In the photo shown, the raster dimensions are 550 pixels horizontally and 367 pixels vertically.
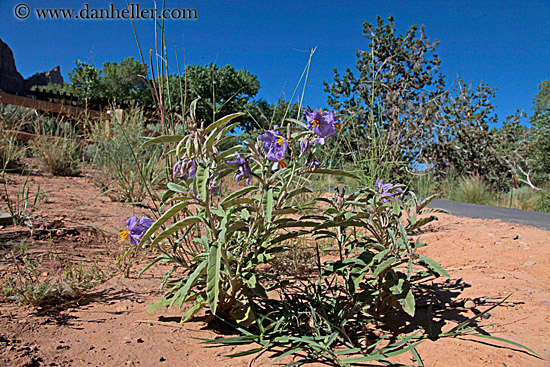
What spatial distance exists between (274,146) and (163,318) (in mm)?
826

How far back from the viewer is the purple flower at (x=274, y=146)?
1.11 metres

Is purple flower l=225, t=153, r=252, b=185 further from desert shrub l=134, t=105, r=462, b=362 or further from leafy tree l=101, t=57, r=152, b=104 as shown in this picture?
leafy tree l=101, t=57, r=152, b=104

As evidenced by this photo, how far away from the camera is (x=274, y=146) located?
1134 millimetres

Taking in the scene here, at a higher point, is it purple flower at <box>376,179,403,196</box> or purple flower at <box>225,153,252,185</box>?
purple flower at <box>225,153,252,185</box>

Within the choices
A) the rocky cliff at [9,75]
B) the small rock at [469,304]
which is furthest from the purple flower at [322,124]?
the rocky cliff at [9,75]

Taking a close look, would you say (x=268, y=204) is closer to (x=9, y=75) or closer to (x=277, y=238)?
(x=277, y=238)

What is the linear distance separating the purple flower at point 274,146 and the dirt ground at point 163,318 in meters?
0.65

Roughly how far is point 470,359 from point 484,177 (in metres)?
10.5

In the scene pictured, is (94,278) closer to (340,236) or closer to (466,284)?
(340,236)

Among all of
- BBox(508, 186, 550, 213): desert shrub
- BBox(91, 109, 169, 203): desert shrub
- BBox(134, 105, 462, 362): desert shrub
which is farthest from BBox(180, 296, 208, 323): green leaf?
BBox(508, 186, 550, 213): desert shrub

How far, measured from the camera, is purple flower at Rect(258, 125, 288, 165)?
3.64 feet

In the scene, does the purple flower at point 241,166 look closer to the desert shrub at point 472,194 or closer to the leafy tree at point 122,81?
the desert shrub at point 472,194

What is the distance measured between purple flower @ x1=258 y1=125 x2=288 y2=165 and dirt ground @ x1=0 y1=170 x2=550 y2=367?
25.5 inches

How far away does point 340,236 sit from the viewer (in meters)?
1.38
